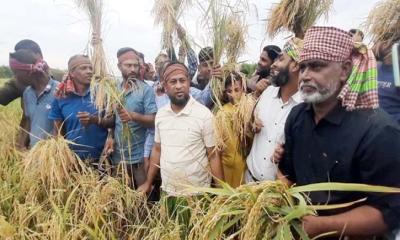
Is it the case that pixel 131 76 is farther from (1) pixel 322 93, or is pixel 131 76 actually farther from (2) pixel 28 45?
(1) pixel 322 93

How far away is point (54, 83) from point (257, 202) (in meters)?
2.64

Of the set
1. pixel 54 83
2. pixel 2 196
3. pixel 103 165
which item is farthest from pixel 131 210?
pixel 54 83

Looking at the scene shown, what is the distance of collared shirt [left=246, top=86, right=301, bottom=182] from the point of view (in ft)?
7.73

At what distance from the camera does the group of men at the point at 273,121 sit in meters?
1.54

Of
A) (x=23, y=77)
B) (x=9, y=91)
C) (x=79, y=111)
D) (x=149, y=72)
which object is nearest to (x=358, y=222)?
(x=79, y=111)

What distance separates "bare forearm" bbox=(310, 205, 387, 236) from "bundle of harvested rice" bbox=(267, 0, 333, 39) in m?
1.83

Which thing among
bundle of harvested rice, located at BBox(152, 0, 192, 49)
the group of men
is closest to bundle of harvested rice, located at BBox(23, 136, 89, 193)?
the group of men

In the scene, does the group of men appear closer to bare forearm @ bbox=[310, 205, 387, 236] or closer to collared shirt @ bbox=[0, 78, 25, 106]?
bare forearm @ bbox=[310, 205, 387, 236]

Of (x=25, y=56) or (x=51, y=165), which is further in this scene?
(x=25, y=56)

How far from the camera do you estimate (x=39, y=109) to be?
3.38 m

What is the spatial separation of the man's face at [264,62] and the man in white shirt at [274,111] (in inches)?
34.0

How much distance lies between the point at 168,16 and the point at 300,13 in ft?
3.73

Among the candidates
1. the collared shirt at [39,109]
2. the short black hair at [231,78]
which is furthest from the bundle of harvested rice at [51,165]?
the short black hair at [231,78]

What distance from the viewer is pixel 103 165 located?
289cm
